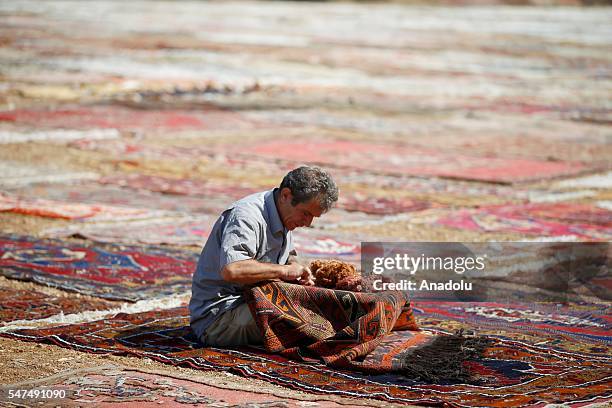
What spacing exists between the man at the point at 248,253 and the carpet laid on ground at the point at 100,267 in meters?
1.20

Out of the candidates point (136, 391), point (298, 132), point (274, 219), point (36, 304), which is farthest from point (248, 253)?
point (298, 132)

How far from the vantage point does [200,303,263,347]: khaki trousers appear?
4.77 metres

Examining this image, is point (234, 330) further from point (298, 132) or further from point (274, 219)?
point (298, 132)

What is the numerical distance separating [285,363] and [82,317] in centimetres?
141

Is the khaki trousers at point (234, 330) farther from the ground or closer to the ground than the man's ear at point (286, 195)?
closer to the ground

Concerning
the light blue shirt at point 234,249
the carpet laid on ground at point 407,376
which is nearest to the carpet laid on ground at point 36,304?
the carpet laid on ground at point 407,376

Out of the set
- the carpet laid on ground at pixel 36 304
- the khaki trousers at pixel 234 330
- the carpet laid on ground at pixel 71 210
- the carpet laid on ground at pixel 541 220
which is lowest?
the carpet laid on ground at pixel 36 304

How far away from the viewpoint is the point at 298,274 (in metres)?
4.75

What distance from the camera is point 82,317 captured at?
5551 mm

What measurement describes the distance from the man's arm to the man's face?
19cm

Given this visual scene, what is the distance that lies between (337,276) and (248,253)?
44 cm

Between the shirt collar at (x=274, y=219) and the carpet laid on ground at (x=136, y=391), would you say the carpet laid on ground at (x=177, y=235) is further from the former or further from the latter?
the carpet laid on ground at (x=136, y=391)

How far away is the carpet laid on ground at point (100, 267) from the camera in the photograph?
6.18 m

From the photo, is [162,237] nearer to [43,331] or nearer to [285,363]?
[43,331]
